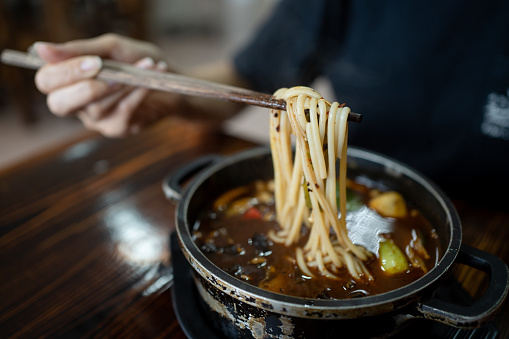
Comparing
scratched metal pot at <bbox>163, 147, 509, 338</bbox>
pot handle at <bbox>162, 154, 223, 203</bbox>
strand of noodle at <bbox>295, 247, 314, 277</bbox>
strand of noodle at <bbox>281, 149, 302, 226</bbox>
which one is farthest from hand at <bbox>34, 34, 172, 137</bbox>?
strand of noodle at <bbox>295, 247, 314, 277</bbox>

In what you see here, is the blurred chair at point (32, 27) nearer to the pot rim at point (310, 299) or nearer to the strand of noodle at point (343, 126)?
the pot rim at point (310, 299)

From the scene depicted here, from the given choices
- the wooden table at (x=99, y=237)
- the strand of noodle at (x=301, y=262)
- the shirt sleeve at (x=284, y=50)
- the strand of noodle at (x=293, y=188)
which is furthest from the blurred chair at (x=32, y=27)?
the strand of noodle at (x=301, y=262)

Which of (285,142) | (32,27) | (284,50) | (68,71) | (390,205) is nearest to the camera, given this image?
(285,142)

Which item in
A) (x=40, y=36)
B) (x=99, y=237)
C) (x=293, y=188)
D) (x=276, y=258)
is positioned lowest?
(x=40, y=36)

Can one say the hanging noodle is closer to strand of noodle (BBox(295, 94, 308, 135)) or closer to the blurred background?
strand of noodle (BBox(295, 94, 308, 135))

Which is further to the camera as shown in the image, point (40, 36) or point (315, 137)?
point (40, 36)

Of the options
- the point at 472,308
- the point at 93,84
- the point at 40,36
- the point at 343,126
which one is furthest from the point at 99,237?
the point at 40,36

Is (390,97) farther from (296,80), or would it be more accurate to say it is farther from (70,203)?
(70,203)

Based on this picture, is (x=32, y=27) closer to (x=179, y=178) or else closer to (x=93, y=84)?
(x=93, y=84)

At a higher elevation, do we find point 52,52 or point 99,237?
point 52,52
